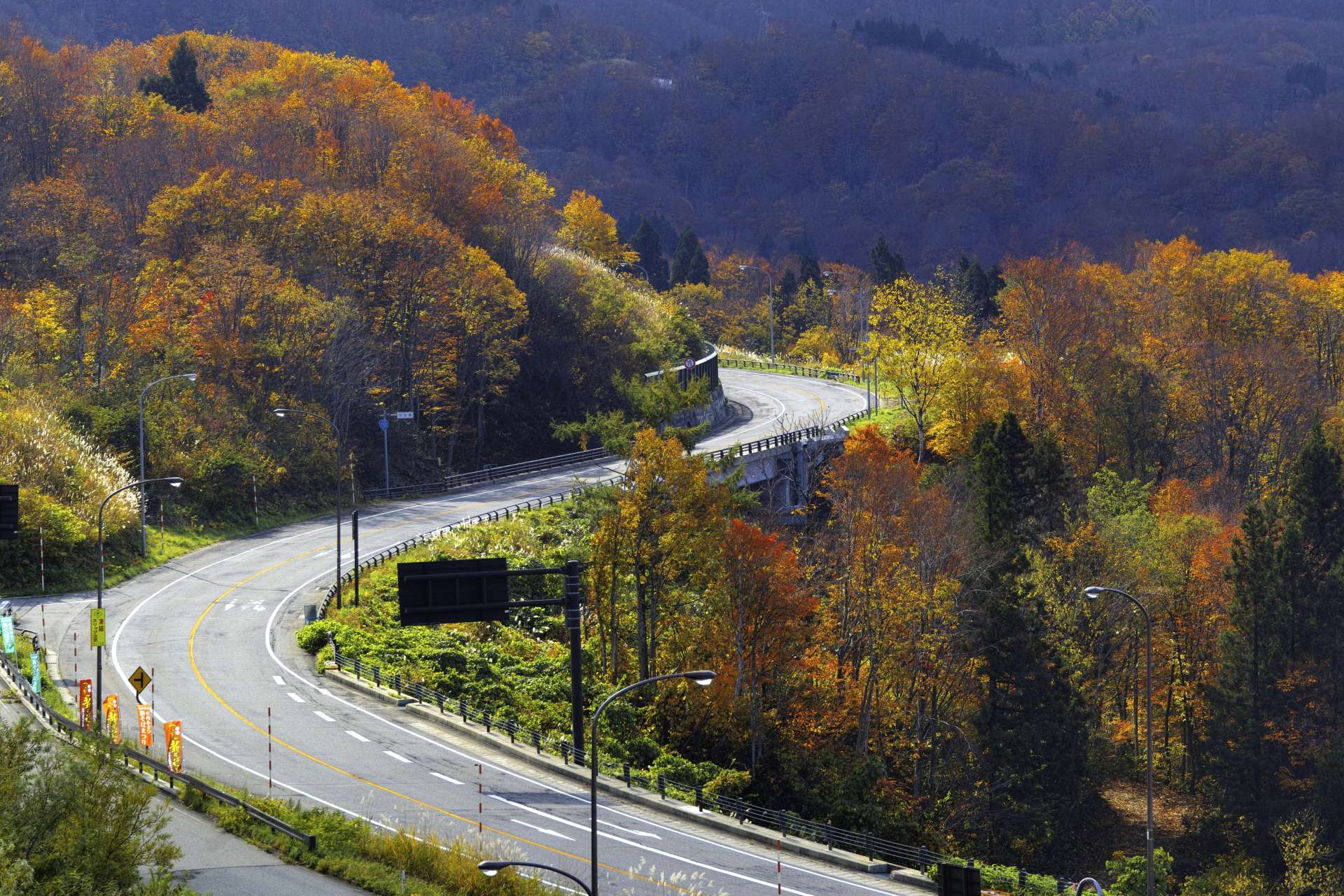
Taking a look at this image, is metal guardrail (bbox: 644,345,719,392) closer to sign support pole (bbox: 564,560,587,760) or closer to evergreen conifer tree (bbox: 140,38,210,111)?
evergreen conifer tree (bbox: 140,38,210,111)

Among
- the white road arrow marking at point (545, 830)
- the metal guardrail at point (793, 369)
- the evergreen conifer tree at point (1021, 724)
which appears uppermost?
the white road arrow marking at point (545, 830)

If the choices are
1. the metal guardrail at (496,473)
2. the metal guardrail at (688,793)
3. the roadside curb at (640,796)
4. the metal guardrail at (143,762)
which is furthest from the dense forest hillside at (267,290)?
the metal guardrail at (688,793)

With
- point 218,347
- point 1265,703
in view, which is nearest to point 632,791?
point 1265,703

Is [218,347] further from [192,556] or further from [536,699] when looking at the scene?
[536,699]

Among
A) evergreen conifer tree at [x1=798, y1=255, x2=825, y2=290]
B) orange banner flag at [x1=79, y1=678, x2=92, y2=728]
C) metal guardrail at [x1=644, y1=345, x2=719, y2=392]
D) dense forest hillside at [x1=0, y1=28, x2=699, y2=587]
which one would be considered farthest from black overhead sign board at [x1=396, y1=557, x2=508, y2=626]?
evergreen conifer tree at [x1=798, y1=255, x2=825, y2=290]

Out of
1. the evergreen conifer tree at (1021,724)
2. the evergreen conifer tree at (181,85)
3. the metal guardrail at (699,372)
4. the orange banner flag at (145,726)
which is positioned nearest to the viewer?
the orange banner flag at (145,726)

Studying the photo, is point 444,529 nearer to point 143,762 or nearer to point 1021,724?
point 1021,724

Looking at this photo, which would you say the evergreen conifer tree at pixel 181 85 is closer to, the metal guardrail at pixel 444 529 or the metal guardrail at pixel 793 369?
the metal guardrail at pixel 444 529

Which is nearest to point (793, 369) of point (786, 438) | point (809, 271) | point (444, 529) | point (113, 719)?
point (809, 271)
